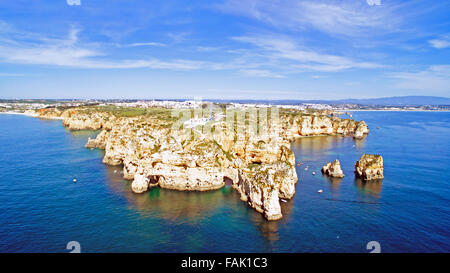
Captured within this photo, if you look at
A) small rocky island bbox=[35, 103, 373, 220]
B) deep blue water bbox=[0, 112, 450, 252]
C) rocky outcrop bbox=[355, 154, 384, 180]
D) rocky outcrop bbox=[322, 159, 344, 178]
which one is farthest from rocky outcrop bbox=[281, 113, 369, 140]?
rocky outcrop bbox=[355, 154, 384, 180]

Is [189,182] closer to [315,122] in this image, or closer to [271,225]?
[271,225]

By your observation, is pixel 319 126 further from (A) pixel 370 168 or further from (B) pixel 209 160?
(B) pixel 209 160

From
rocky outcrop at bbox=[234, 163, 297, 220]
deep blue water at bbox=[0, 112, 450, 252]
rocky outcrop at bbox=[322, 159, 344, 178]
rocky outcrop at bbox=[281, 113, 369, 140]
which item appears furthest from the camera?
rocky outcrop at bbox=[281, 113, 369, 140]

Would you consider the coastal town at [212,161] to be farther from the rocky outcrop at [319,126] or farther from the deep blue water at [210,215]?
the rocky outcrop at [319,126]

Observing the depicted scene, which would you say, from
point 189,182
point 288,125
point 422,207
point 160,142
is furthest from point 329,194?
point 288,125

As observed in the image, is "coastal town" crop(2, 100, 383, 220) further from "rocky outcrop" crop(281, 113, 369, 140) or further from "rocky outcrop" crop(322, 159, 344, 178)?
"rocky outcrop" crop(281, 113, 369, 140)
